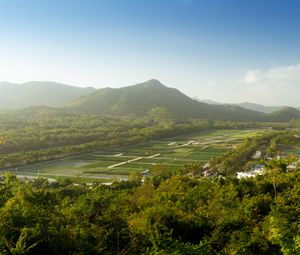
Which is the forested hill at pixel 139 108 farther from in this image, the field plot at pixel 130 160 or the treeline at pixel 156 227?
the treeline at pixel 156 227

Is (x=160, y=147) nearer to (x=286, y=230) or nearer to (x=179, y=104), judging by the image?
(x=286, y=230)

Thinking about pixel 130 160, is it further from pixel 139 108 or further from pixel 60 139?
pixel 139 108

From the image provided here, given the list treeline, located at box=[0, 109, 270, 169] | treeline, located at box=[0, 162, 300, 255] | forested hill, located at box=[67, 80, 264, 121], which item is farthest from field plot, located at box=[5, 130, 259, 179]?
forested hill, located at box=[67, 80, 264, 121]

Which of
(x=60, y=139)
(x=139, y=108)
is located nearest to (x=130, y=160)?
(x=60, y=139)

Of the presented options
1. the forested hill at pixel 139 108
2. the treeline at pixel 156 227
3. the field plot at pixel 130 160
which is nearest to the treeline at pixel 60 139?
the field plot at pixel 130 160

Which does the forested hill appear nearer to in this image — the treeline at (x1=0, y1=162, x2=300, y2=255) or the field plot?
the field plot

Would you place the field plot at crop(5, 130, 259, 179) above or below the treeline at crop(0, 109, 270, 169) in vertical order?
below

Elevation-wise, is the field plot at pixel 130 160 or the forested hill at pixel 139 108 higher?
the forested hill at pixel 139 108

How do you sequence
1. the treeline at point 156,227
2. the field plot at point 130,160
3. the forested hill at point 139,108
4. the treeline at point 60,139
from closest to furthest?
the treeline at point 156,227 → the field plot at point 130,160 → the treeline at point 60,139 → the forested hill at point 139,108
